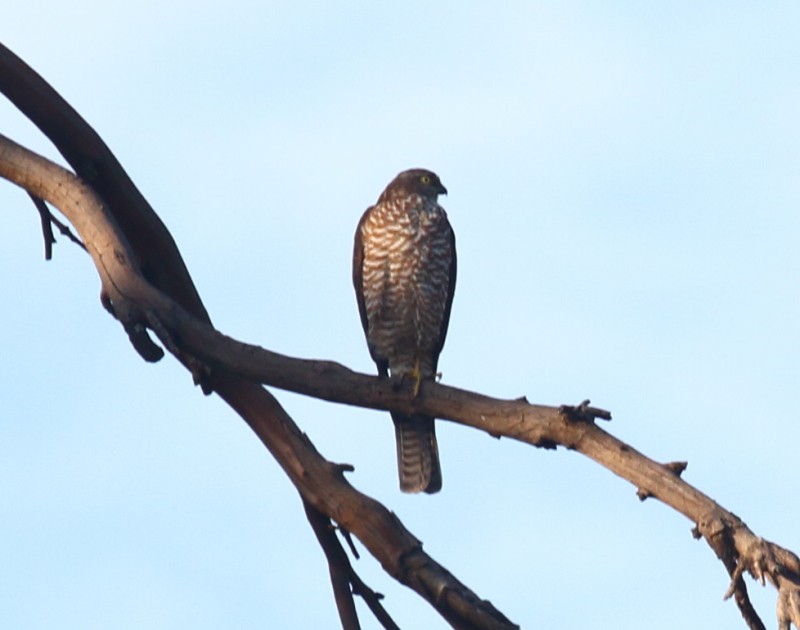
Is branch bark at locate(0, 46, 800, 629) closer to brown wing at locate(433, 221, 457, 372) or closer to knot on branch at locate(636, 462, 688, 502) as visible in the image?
knot on branch at locate(636, 462, 688, 502)

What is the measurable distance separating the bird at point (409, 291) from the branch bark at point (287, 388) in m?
2.68

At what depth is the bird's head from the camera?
29.5ft

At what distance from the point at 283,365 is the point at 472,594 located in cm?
97

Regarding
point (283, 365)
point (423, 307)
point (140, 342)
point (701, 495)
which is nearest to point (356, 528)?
point (283, 365)

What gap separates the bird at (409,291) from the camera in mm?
8562

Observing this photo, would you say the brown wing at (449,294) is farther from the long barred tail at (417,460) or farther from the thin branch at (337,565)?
the thin branch at (337,565)

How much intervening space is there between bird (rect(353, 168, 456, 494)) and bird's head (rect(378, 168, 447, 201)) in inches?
0.7

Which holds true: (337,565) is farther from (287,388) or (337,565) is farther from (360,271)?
(360,271)

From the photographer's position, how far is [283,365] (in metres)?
5.46

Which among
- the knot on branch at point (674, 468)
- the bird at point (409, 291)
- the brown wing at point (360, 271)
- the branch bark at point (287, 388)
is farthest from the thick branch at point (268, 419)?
the brown wing at point (360, 271)

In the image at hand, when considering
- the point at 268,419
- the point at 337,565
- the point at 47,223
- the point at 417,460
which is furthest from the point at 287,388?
the point at 417,460

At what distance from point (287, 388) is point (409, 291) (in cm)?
315

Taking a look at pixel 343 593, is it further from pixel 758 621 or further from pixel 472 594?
pixel 758 621

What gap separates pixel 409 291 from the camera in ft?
28.2
